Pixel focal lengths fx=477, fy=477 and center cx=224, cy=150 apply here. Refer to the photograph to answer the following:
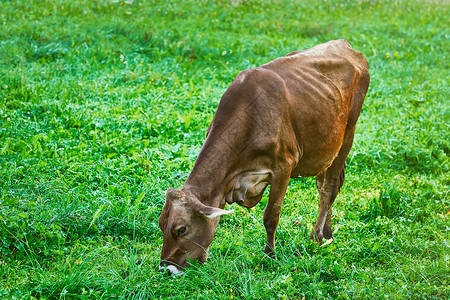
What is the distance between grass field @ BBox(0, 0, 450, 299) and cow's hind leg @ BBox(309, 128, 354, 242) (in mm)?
185

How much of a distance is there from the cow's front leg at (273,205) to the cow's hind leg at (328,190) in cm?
83

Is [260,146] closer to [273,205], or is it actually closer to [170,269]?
[273,205]

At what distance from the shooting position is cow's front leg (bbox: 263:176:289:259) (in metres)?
4.35

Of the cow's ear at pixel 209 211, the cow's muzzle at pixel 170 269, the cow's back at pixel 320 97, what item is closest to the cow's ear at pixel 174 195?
the cow's ear at pixel 209 211

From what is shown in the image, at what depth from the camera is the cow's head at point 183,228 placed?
3887mm

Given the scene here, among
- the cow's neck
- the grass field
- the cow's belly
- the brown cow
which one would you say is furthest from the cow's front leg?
the cow's neck

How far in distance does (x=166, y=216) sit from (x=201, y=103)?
4.51 meters

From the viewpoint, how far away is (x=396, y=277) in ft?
14.4

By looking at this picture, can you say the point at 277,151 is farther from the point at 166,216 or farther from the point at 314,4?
the point at 314,4

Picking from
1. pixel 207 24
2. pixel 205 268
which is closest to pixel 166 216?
pixel 205 268

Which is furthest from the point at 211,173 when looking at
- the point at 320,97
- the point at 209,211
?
the point at 320,97

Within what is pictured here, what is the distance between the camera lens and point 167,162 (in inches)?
245

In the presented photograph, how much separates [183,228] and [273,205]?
3.09ft

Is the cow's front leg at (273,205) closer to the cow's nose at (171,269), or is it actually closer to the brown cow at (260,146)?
the brown cow at (260,146)
